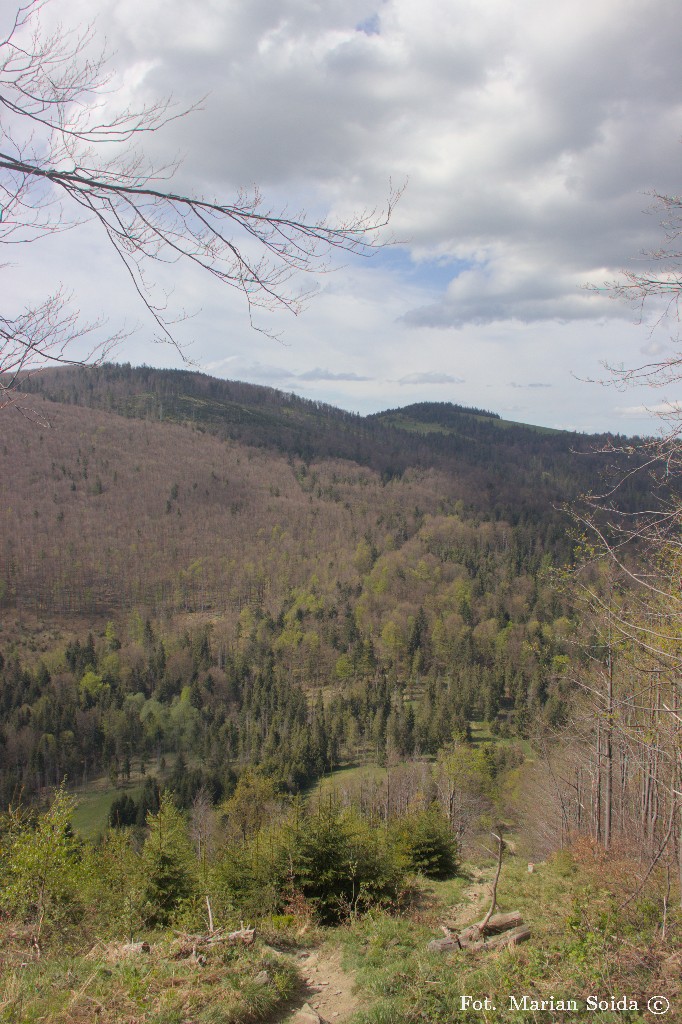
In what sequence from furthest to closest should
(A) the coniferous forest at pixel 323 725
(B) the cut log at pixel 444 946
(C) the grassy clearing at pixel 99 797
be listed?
Answer: (C) the grassy clearing at pixel 99 797 → (B) the cut log at pixel 444 946 → (A) the coniferous forest at pixel 323 725

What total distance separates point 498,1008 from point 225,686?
315 feet

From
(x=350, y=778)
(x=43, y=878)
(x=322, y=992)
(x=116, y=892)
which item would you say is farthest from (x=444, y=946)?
(x=350, y=778)

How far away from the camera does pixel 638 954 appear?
524cm

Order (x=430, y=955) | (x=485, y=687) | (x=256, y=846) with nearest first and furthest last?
(x=430, y=955) < (x=256, y=846) < (x=485, y=687)

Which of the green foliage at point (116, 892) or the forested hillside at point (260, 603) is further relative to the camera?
the forested hillside at point (260, 603)

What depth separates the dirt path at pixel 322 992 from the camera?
5574mm

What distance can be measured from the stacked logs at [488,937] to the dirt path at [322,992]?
1.20 m

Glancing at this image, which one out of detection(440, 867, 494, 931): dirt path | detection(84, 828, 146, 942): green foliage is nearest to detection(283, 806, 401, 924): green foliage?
detection(440, 867, 494, 931): dirt path

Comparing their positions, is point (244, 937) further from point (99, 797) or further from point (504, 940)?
point (99, 797)

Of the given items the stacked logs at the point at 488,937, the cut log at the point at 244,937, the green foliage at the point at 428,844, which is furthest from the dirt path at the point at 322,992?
the green foliage at the point at 428,844

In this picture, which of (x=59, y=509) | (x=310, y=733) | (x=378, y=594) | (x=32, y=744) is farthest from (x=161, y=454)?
(x=310, y=733)

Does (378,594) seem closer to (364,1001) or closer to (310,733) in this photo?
(310,733)

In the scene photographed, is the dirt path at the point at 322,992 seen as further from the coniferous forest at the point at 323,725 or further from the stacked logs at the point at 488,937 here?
the stacked logs at the point at 488,937

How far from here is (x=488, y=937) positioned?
707 cm
